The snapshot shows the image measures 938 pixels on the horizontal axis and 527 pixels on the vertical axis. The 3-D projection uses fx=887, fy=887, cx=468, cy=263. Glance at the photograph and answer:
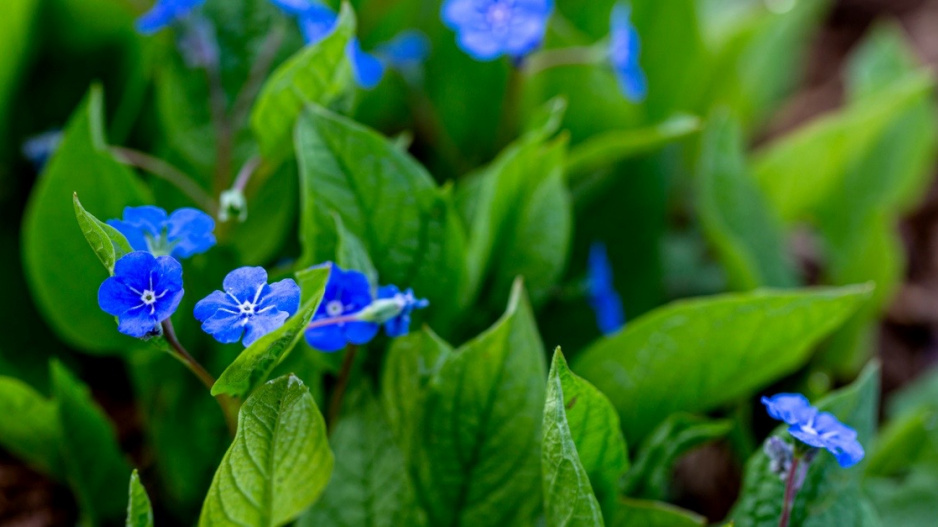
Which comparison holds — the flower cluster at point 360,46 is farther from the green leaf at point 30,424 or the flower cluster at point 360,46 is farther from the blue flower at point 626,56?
the green leaf at point 30,424

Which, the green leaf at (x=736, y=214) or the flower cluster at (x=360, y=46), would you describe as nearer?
the flower cluster at (x=360, y=46)

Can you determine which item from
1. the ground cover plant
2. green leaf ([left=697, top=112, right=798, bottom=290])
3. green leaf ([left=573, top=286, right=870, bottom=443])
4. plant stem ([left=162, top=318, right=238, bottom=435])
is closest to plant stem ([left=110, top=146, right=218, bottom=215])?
the ground cover plant

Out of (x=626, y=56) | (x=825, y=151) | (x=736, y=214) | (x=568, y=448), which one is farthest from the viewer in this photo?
(x=825, y=151)

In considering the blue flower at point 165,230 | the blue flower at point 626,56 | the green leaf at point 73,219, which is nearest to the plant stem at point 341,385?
the blue flower at point 165,230

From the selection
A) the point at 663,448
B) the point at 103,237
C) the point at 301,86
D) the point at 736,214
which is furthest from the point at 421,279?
the point at 736,214

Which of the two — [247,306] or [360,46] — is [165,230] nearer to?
[247,306]

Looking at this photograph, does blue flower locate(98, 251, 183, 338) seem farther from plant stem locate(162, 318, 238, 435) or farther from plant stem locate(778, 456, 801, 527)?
plant stem locate(778, 456, 801, 527)

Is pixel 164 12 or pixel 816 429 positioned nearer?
pixel 816 429
